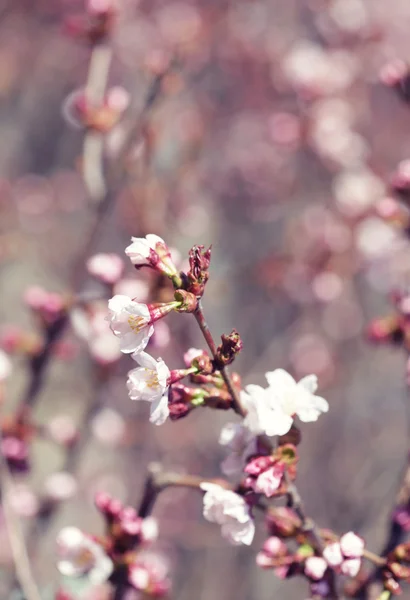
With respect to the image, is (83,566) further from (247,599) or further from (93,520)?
(93,520)

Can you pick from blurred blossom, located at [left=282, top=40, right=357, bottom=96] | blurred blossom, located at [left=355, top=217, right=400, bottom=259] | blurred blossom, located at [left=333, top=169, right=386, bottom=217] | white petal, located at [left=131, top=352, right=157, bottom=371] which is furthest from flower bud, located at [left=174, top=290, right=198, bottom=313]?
blurred blossom, located at [left=282, top=40, right=357, bottom=96]

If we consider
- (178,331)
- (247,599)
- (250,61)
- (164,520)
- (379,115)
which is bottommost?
(247,599)

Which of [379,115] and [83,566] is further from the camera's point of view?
[379,115]

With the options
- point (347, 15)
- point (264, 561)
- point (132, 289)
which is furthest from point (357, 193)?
point (264, 561)

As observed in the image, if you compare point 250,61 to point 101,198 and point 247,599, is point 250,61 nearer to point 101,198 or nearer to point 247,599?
point 101,198

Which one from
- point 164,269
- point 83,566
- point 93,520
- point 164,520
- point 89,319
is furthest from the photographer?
point 93,520

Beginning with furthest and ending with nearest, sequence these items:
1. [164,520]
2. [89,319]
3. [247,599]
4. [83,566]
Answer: [164,520]
[247,599]
[89,319]
[83,566]

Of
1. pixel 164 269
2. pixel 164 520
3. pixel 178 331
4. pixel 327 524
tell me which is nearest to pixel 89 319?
pixel 164 269

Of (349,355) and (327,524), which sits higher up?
(349,355)
